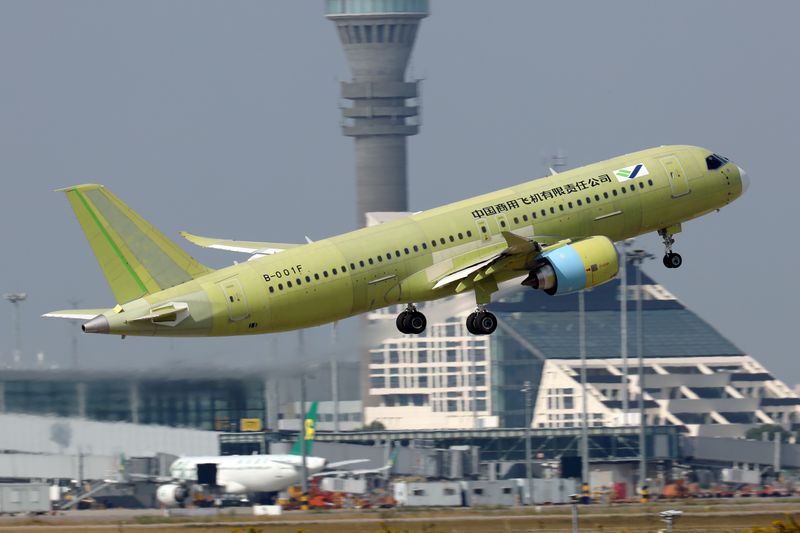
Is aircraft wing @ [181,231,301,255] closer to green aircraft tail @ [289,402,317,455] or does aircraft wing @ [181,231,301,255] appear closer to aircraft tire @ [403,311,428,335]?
aircraft tire @ [403,311,428,335]

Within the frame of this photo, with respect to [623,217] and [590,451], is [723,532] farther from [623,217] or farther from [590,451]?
[590,451]

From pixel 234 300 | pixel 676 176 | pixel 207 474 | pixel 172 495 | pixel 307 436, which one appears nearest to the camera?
pixel 234 300

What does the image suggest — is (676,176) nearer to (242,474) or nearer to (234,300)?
(234,300)

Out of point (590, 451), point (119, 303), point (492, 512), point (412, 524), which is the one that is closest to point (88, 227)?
point (119, 303)

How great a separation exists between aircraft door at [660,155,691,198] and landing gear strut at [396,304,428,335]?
40.4 ft

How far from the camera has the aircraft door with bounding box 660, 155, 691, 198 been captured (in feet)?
255

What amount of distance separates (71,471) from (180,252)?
66.2 meters

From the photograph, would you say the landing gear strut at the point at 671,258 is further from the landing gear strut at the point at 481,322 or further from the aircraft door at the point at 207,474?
the aircraft door at the point at 207,474

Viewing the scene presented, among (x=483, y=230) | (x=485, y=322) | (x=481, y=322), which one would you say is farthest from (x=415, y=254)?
(x=485, y=322)

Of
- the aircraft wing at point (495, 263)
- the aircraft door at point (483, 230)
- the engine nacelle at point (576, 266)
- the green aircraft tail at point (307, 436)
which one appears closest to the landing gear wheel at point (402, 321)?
the aircraft wing at point (495, 263)

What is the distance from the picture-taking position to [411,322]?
75500mm

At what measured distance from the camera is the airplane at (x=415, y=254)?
6738 centimetres

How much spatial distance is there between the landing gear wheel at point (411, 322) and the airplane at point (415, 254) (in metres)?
0.06

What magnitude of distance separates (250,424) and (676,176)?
2373 inches
